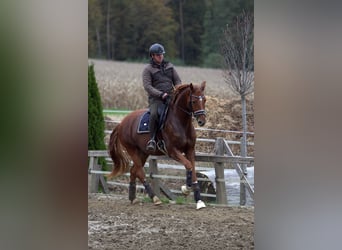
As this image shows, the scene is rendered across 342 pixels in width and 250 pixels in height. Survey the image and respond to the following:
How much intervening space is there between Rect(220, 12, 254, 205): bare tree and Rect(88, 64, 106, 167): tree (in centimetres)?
111

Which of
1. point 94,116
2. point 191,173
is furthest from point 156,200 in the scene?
point 94,116

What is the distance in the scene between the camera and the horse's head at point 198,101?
384 cm

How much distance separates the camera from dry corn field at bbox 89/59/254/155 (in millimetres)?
4141

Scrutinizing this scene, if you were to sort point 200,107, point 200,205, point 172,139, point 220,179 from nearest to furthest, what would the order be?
point 200,107
point 200,205
point 172,139
point 220,179

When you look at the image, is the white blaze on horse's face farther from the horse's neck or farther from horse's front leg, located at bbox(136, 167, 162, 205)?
horse's front leg, located at bbox(136, 167, 162, 205)

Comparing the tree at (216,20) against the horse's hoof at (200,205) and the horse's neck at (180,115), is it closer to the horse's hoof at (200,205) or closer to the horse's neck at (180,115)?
the horse's neck at (180,115)

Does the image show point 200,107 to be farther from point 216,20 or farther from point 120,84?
point 120,84

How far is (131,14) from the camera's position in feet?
15.4

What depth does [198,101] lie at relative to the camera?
3.88 m

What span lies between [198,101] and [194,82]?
30 centimetres
